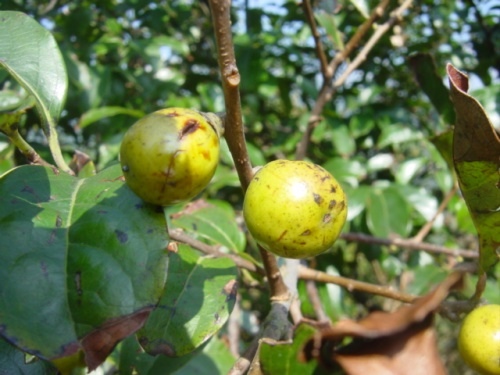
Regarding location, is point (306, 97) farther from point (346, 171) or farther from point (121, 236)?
point (121, 236)

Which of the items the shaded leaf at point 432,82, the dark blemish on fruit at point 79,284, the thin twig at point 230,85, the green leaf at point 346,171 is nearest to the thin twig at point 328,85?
the shaded leaf at point 432,82

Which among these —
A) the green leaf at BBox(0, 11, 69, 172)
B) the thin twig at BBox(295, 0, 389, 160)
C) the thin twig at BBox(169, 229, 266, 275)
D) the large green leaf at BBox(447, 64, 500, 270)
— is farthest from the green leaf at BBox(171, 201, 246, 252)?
the large green leaf at BBox(447, 64, 500, 270)

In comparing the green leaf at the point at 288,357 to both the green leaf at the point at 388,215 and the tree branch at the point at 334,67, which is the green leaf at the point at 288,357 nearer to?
the tree branch at the point at 334,67

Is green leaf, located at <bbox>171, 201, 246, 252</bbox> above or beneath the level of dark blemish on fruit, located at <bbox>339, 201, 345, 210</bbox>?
beneath

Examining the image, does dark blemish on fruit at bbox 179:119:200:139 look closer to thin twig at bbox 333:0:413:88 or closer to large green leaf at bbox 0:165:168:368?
large green leaf at bbox 0:165:168:368

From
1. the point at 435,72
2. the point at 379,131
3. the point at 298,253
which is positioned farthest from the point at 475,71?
the point at 298,253

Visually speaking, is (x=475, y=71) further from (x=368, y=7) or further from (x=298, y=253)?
(x=298, y=253)
